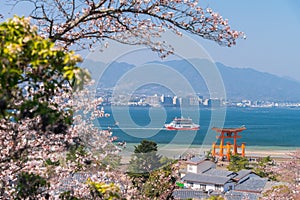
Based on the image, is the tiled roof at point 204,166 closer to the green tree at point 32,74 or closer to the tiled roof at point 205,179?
the tiled roof at point 205,179

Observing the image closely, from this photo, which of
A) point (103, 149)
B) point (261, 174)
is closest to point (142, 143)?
point (103, 149)

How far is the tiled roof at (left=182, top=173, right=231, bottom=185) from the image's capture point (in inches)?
718

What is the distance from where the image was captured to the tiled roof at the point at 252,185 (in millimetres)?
16609

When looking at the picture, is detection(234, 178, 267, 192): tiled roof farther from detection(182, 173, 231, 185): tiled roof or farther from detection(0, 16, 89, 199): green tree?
detection(0, 16, 89, 199): green tree

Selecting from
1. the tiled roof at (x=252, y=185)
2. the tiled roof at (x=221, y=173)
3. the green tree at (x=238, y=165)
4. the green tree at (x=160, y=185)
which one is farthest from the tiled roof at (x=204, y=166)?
the green tree at (x=160, y=185)

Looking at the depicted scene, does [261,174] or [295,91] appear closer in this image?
[261,174]

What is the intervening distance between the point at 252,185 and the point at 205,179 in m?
2.38

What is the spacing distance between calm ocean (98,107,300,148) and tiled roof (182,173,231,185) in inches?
74.3

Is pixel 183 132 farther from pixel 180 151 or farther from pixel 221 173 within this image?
pixel 221 173

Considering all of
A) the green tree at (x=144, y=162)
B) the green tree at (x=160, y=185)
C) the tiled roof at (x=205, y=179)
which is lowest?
the tiled roof at (x=205, y=179)

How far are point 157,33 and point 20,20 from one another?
6.27ft

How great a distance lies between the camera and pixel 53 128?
161 cm

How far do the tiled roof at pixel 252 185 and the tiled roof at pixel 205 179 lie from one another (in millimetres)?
635

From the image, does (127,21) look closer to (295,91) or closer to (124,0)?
(124,0)
